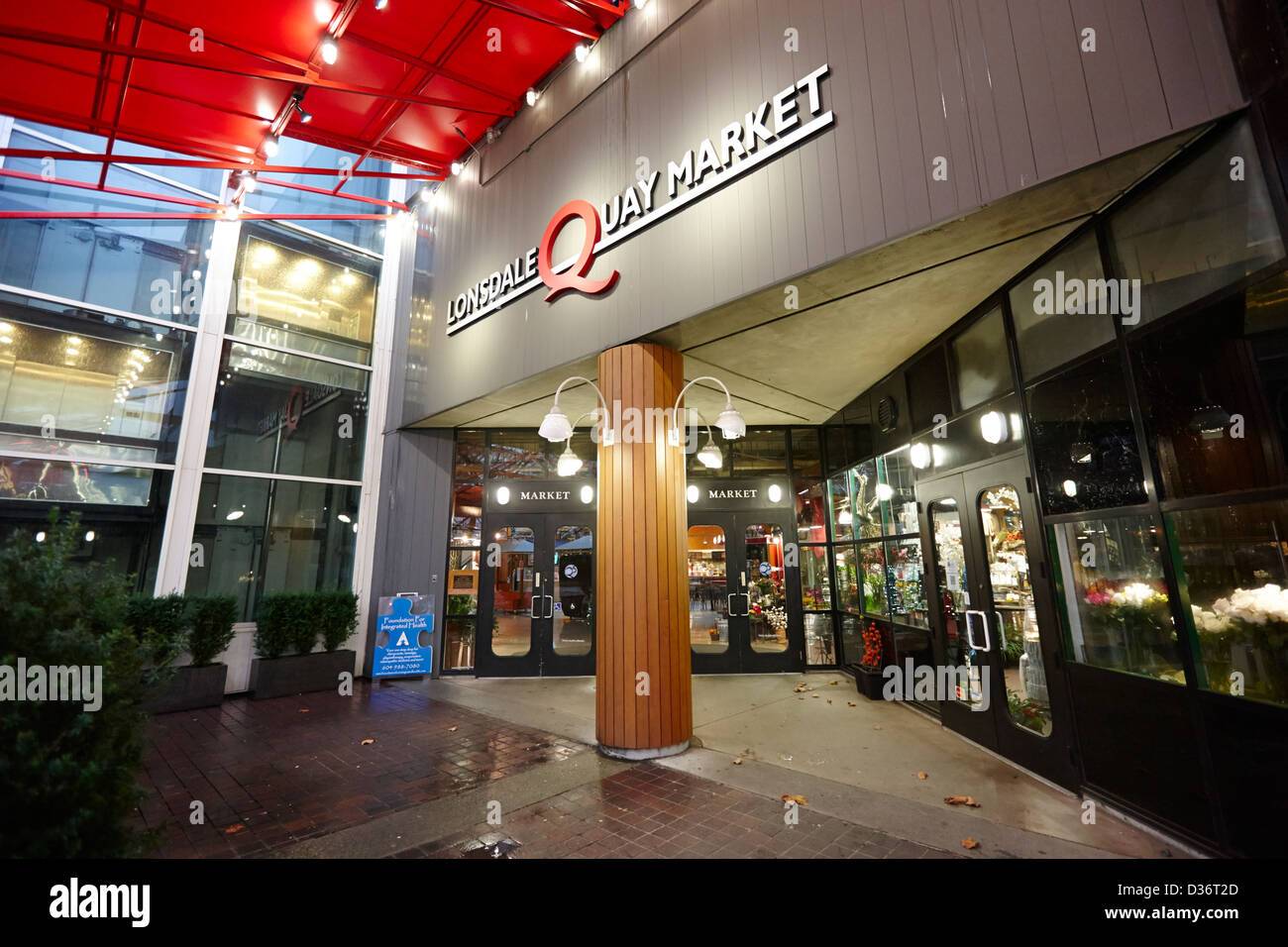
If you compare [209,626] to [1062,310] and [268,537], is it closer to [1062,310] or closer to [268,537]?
[268,537]

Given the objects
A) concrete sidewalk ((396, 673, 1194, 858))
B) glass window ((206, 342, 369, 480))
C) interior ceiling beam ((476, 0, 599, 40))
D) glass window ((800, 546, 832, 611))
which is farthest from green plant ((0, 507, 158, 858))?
glass window ((800, 546, 832, 611))

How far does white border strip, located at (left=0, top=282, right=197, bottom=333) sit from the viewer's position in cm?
700

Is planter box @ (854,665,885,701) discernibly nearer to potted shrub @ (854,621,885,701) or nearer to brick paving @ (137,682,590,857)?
potted shrub @ (854,621,885,701)

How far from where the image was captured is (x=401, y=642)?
8477 millimetres

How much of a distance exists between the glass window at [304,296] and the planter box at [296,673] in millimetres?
4972

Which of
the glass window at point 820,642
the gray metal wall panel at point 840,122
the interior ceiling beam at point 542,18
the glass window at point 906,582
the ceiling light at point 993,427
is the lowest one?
the glass window at point 820,642

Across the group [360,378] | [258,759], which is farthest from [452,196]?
[258,759]

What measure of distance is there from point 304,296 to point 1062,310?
1050 centimetres

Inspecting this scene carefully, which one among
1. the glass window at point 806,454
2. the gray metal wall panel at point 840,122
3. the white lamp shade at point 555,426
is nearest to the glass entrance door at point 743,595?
the glass window at point 806,454

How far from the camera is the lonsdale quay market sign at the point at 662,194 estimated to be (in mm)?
4559

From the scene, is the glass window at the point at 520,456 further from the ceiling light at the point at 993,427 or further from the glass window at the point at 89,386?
the ceiling light at the point at 993,427
